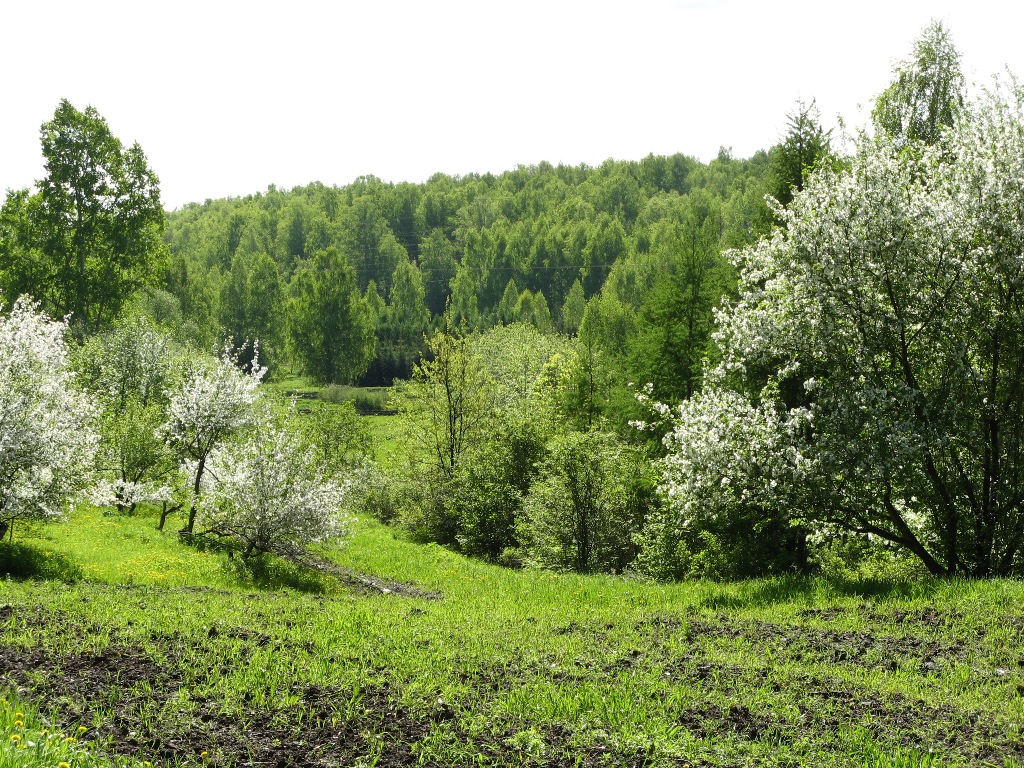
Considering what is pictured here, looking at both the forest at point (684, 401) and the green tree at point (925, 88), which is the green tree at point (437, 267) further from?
the green tree at point (925, 88)

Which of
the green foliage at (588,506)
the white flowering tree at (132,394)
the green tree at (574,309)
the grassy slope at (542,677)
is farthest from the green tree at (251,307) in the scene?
the grassy slope at (542,677)

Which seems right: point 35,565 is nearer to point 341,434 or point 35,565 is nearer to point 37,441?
point 37,441

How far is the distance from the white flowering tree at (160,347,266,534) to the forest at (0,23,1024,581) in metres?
0.11

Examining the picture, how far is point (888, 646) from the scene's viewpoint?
30.0 ft

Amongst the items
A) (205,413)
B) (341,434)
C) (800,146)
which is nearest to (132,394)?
(341,434)

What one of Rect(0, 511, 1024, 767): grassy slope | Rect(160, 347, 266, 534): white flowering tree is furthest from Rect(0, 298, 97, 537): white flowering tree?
Rect(160, 347, 266, 534): white flowering tree

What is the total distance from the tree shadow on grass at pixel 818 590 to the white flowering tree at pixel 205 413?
1887cm

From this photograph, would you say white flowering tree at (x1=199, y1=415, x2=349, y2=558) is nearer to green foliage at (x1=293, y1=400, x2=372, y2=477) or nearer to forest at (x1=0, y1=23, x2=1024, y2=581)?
forest at (x1=0, y1=23, x2=1024, y2=581)

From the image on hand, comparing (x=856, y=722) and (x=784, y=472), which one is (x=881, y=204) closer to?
(x=784, y=472)

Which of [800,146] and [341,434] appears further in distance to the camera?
[341,434]

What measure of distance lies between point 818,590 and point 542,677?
20.4ft

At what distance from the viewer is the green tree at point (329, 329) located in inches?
3782

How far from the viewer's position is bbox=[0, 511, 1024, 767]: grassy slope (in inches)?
254

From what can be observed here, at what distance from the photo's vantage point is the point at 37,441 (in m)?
16.6
